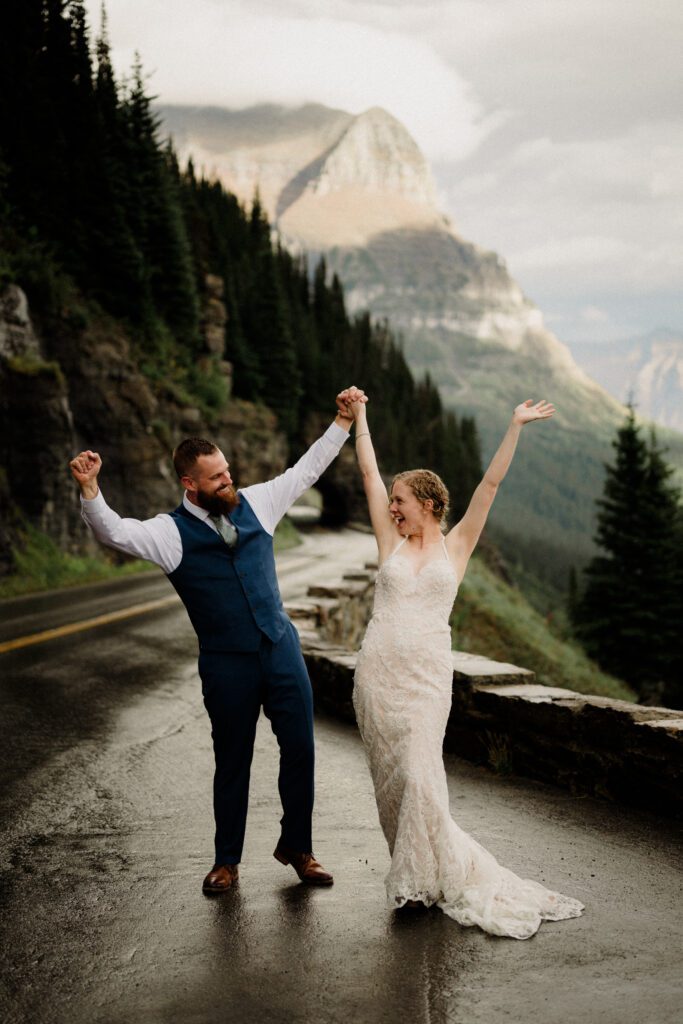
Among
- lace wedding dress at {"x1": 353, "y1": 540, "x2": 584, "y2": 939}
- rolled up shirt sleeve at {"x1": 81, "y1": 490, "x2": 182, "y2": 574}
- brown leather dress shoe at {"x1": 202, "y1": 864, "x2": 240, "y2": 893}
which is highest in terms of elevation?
rolled up shirt sleeve at {"x1": 81, "y1": 490, "x2": 182, "y2": 574}

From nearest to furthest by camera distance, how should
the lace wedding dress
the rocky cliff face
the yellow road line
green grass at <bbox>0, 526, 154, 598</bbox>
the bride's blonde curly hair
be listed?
the lace wedding dress < the bride's blonde curly hair < the yellow road line < green grass at <bbox>0, 526, 154, 598</bbox> < the rocky cliff face

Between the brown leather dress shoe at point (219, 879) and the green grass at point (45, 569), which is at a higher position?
the brown leather dress shoe at point (219, 879)

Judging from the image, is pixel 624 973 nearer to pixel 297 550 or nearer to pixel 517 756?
pixel 517 756

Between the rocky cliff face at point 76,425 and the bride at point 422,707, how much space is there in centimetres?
1724

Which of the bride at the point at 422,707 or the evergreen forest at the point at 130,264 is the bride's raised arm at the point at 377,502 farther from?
the evergreen forest at the point at 130,264

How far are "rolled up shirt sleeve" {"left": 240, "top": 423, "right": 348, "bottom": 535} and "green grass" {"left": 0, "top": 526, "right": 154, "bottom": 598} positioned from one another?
14.8 metres

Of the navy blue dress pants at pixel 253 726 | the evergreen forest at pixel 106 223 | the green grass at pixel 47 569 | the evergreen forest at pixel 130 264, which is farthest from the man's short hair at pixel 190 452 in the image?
the evergreen forest at pixel 130 264

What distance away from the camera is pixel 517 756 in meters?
6.85

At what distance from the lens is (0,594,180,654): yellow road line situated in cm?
1236

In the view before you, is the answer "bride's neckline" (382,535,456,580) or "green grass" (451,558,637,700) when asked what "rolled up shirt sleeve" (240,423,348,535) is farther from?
"green grass" (451,558,637,700)

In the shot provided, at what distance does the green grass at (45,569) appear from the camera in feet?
66.0

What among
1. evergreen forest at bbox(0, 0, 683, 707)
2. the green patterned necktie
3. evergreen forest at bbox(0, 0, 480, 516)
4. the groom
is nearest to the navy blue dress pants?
the groom

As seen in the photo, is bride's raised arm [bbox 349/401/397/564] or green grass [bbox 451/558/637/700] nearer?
bride's raised arm [bbox 349/401/397/564]

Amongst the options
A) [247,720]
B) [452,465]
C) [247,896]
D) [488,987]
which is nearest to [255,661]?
[247,720]
